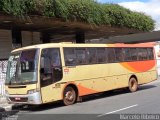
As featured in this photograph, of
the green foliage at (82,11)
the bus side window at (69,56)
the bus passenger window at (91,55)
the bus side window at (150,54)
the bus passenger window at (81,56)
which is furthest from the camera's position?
the bus side window at (150,54)

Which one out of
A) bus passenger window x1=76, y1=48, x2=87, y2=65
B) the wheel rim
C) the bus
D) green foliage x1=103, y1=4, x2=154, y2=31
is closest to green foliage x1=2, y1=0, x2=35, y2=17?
the bus

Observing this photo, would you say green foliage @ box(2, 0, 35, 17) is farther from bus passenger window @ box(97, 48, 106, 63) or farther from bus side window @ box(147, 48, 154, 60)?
bus side window @ box(147, 48, 154, 60)

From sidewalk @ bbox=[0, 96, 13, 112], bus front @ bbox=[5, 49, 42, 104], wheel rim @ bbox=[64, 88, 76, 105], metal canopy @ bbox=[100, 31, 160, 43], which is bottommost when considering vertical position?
sidewalk @ bbox=[0, 96, 13, 112]

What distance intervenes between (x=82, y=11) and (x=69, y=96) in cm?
786

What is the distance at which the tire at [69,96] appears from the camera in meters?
17.5

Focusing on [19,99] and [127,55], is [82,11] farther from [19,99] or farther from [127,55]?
[19,99]

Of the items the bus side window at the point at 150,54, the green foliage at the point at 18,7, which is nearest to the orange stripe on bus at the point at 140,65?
the bus side window at the point at 150,54

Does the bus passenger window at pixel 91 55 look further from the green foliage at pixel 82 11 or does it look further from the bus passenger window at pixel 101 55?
the green foliage at pixel 82 11

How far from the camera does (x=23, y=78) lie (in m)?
16.5

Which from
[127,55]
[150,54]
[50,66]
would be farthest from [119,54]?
[50,66]

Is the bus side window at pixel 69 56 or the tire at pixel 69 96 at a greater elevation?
the bus side window at pixel 69 56

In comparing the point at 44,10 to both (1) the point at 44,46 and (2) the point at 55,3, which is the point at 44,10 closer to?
(2) the point at 55,3

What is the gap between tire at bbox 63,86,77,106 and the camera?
17.5 metres

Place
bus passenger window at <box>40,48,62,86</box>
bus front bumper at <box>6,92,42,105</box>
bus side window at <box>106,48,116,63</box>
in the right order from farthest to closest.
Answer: bus side window at <box>106,48,116,63</box> → bus passenger window at <box>40,48,62,86</box> → bus front bumper at <box>6,92,42,105</box>
